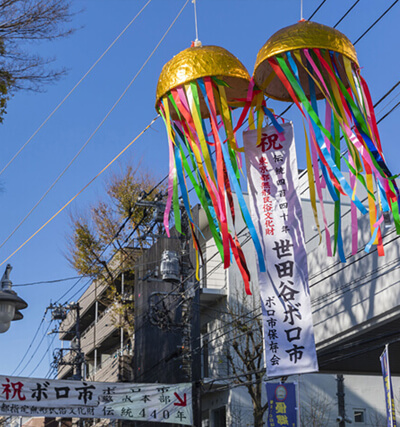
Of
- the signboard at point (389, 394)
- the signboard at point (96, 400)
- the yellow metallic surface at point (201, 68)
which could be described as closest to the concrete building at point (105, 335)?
the signboard at point (96, 400)

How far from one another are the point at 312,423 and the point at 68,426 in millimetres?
20630

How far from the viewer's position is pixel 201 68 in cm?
653

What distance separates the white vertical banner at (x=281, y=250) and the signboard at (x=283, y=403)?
18.0ft

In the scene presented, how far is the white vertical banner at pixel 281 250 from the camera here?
672 cm

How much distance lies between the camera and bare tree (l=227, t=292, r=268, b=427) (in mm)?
19609

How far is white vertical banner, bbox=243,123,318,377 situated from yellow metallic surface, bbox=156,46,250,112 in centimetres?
68

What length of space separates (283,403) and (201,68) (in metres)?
7.59

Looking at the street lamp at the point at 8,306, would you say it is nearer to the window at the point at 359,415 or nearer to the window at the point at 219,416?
the window at the point at 219,416

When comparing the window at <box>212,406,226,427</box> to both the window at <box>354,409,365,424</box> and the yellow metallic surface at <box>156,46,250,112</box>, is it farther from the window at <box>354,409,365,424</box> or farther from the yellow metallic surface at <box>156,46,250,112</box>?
the yellow metallic surface at <box>156,46,250,112</box>

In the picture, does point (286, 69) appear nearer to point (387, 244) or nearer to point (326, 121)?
point (326, 121)

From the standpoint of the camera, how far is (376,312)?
34.8 feet

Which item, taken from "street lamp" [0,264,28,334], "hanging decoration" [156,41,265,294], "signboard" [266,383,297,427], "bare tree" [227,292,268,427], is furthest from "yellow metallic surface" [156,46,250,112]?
"bare tree" [227,292,268,427]

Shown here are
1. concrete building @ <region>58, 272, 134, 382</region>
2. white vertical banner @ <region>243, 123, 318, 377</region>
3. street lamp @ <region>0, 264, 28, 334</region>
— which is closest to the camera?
white vertical banner @ <region>243, 123, 318, 377</region>

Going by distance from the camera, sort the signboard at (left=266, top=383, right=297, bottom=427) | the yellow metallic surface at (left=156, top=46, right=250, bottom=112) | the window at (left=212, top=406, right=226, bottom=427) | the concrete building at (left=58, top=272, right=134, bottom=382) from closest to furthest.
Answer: the yellow metallic surface at (left=156, top=46, right=250, bottom=112)
the signboard at (left=266, top=383, right=297, bottom=427)
the window at (left=212, top=406, right=226, bottom=427)
the concrete building at (left=58, top=272, right=134, bottom=382)
